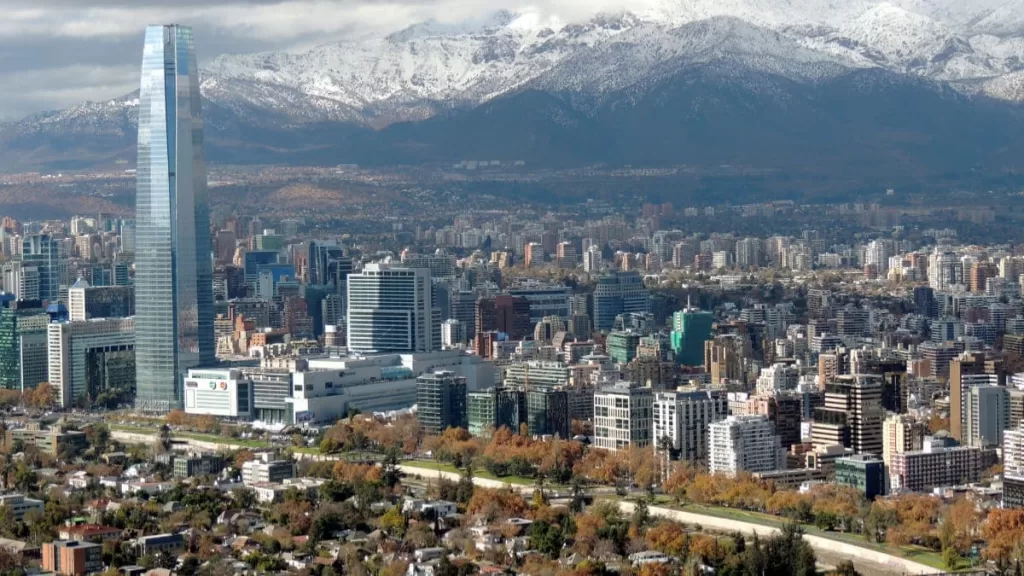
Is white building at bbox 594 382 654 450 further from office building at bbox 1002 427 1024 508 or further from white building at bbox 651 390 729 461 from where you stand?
office building at bbox 1002 427 1024 508

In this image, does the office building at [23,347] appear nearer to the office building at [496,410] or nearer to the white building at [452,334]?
the white building at [452,334]

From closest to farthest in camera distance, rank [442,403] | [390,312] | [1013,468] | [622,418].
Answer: [1013,468] → [622,418] → [442,403] → [390,312]

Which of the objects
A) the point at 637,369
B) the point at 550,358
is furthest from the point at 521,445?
the point at 550,358

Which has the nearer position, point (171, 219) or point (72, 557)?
point (72, 557)

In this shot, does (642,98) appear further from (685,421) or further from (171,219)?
(685,421)

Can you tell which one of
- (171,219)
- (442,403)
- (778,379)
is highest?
(171,219)

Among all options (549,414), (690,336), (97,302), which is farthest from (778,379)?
(97,302)

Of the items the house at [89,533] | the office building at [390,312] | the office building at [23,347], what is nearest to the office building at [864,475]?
the house at [89,533]
